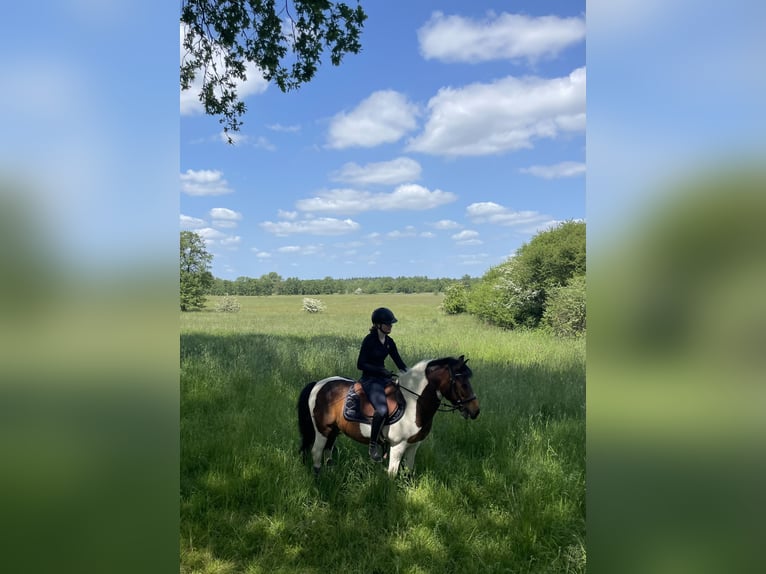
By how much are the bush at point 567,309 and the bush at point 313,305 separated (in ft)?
46.7

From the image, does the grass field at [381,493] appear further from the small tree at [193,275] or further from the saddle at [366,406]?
the small tree at [193,275]

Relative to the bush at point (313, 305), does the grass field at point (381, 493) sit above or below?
below

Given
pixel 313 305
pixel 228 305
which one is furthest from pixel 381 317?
pixel 228 305

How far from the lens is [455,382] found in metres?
4.56

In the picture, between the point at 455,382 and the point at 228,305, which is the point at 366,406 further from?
the point at 228,305

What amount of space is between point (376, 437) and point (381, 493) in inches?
21.9

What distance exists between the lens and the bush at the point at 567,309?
59.0ft

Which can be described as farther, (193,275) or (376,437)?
(193,275)

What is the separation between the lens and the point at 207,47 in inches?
263

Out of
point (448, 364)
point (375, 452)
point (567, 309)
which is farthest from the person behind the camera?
point (567, 309)

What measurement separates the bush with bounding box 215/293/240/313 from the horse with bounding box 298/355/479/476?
82.4ft

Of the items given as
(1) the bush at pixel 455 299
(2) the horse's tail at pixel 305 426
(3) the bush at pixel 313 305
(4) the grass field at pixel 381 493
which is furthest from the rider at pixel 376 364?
(3) the bush at pixel 313 305
